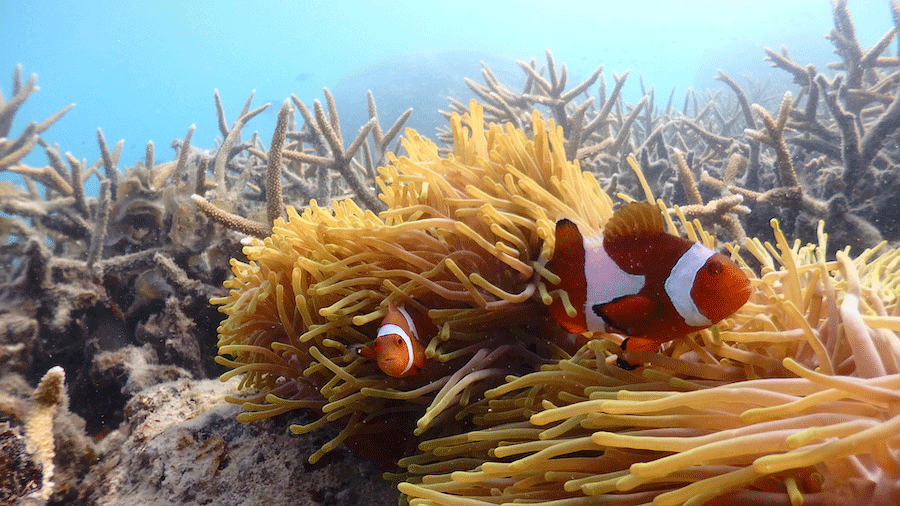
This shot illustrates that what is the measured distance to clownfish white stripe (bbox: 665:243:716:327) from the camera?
0.93 m

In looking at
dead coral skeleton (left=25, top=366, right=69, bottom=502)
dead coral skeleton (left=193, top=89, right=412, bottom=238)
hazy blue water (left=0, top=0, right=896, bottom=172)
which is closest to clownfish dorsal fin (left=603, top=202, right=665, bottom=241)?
dead coral skeleton (left=193, top=89, right=412, bottom=238)

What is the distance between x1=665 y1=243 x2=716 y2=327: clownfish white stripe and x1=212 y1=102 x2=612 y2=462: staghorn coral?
312mm

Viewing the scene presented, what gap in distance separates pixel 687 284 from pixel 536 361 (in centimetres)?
46

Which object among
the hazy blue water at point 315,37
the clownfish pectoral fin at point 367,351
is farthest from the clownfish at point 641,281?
the hazy blue water at point 315,37

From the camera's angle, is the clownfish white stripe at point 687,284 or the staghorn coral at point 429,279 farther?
the staghorn coral at point 429,279

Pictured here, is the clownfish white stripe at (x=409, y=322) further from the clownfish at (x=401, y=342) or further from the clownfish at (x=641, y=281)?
the clownfish at (x=641, y=281)

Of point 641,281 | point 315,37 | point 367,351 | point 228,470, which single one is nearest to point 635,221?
point 641,281

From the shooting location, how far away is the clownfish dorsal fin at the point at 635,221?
1.03 metres

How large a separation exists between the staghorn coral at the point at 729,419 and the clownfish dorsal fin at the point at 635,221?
0.80ft

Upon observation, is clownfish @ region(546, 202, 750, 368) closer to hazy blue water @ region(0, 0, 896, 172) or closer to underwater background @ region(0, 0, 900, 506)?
underwater background @ region(0, 0, 900, 506)

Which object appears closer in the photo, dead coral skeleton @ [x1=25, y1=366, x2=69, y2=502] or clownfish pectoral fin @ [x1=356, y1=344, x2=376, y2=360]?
clownfish pectoral fin @ [x1=356, y1=344, x2=376, y2=360]

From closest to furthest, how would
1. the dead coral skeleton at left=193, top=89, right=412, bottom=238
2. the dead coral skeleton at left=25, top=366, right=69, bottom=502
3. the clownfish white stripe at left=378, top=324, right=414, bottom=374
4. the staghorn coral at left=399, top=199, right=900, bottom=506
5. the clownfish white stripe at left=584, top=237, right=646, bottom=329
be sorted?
the staghorn coral at left=399, top=199, right=900, bottom=506
the clownfish white stripe at left=584, top=237, right=646, bottom=329
the clownfish white stripe at left=378, top=324, right=414, bottom=374
the dead coral skeleton at left=25, top=366, right=69, bottom=502
the dead coral skeleton at left=193, top=89, right=412, bottom=238

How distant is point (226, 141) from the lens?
3539 millimetres

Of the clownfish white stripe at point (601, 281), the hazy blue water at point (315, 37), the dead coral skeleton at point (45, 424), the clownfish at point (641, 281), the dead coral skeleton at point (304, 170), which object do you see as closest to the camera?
the clownfish at point (641, 281)
